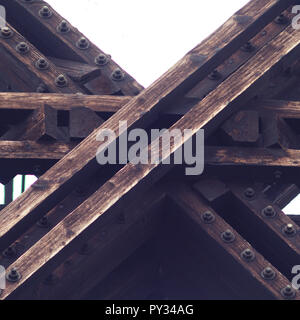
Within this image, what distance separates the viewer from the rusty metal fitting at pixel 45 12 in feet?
28.3

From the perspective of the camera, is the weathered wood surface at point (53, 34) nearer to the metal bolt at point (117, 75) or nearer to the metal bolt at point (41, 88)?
the metal bolt at point (117, 75)

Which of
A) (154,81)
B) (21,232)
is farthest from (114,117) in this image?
(21,232)

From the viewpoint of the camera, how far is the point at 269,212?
324 inches

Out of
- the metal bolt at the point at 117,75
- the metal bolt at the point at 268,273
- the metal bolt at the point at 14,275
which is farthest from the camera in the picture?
the metal bolt at the point at 117,75

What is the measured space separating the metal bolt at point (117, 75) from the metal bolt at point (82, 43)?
0.28 m

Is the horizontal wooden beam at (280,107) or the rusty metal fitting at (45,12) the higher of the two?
the rusty metal fitting at (45,12)

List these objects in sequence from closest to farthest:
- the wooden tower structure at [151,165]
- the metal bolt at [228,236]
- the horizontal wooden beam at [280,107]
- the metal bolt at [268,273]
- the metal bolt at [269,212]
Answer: the wooden tower structure at [151,165] < the metal bolt at [268,273] < the metal bolt at [228,236] < the metal bolt at [269,212] < the horizontal wooden beam at [280,107]

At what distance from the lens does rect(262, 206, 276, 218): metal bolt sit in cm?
823

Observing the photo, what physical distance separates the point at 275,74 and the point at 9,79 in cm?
163

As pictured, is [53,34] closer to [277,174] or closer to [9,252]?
[9,252]

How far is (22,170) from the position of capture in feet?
26.9

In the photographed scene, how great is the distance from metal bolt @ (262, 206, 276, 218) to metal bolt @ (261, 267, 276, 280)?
38cm

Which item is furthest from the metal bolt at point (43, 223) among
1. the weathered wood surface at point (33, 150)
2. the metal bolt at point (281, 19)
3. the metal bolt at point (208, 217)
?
the metal bolt at point (281, 19)
